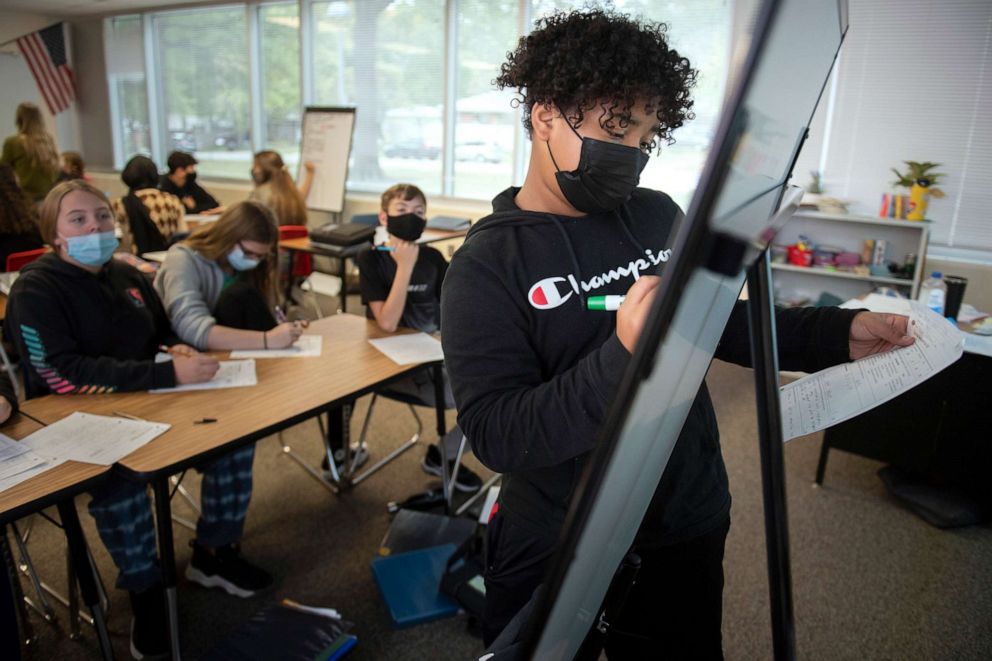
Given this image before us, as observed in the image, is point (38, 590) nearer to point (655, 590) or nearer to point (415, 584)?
point (415, 584)

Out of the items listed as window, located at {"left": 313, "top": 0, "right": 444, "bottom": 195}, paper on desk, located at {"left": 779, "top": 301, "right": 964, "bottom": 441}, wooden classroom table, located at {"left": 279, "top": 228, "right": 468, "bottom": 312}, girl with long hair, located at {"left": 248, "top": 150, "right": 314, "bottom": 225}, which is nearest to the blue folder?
paper on desk, located at {"left": 779, "top": 301, "right": 964, "bottom": 441}

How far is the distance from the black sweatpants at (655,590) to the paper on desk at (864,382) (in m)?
0.35

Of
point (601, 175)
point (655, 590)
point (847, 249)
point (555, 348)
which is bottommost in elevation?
point (655, 590)

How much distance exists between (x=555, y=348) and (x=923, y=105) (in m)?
4.59

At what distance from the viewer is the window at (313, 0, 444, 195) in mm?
6281

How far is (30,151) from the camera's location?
18.5ft

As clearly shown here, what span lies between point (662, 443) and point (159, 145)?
9.55m

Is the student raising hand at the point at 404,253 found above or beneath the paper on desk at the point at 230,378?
above

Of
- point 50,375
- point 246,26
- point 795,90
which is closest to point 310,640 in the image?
point 50,375

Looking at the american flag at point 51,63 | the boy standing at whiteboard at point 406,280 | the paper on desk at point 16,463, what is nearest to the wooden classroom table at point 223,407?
the paper on desk at point 16,463

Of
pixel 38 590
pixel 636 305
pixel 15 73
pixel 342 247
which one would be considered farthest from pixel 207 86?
pixel 636 305

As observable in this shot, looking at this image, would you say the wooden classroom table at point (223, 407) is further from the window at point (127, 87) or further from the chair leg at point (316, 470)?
the window at point (127, 87)

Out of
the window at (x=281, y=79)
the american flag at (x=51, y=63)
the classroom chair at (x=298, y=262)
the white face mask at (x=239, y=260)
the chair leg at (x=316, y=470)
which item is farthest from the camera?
the american flag at (x=51, y=63)

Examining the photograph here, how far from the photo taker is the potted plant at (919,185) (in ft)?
13.4
